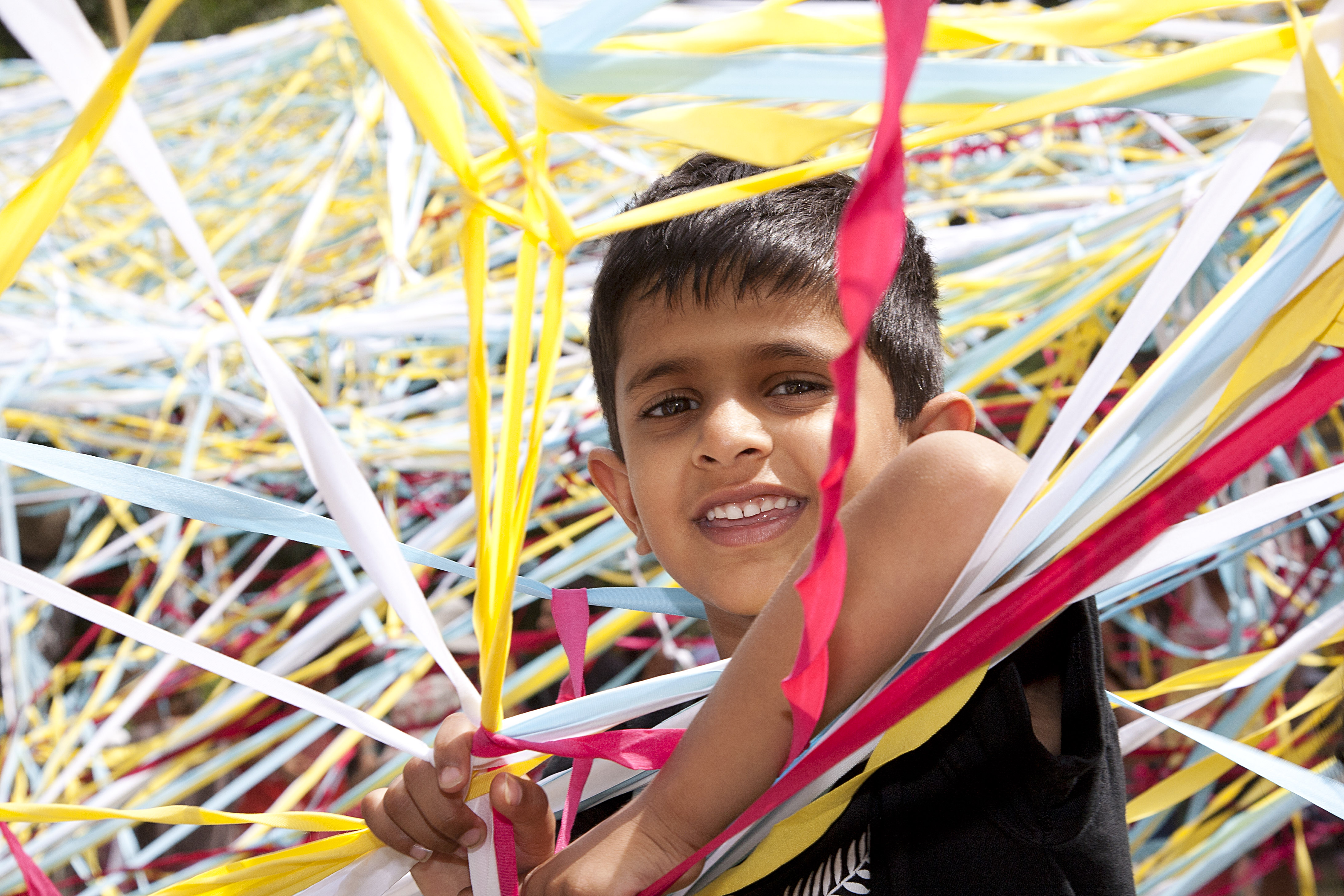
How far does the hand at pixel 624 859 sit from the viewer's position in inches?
15.1

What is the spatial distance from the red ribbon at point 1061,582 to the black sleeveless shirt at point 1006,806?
68 millimetres

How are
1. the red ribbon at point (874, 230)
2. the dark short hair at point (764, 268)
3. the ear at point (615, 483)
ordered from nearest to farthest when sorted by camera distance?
1. the red ribbon at point (874, 230)
2. the dark short hair at point (764, 268)
3. the ear at point (615, 483)

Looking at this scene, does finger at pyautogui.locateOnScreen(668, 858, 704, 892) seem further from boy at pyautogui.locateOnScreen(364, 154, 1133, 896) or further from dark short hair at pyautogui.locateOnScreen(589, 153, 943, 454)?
dark short hair at pyautogui.locateOnScreen(589, 153, 943, 454)

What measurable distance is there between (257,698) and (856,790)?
2.46ft

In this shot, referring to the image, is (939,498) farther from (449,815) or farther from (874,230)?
(449,815)

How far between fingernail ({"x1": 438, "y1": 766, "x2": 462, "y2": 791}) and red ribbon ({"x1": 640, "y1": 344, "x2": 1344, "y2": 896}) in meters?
0.10

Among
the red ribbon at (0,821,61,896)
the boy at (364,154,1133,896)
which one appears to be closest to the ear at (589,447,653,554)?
the boy at (364,154,1133,896)

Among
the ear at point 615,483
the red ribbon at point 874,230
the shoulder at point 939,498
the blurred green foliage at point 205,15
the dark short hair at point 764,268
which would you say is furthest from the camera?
the blurred green foliage at point 205,15

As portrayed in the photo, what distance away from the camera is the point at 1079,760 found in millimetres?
409

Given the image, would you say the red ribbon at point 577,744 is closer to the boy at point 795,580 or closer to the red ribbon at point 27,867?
the boy at point 795,580

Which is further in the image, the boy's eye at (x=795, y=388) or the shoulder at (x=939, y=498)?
the boy's eye at (x=795, y=388)

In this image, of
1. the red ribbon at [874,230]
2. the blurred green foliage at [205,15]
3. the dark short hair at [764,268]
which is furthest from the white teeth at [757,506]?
the blurred green foliage at [205,15]

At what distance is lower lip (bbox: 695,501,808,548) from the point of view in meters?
0.52

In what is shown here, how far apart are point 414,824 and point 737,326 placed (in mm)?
280
